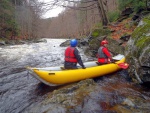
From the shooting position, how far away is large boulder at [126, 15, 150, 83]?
5266 millimetres

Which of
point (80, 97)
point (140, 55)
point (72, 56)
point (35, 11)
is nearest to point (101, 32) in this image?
point (35, 11)

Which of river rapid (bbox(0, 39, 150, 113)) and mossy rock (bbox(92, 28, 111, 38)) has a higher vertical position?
mossy rock (bbox(92, 28, 111, 38))

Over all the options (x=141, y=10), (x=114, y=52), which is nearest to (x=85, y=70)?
(x=114, y=52)

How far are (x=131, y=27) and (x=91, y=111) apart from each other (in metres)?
10.4

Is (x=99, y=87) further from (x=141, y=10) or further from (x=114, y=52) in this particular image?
(x=141, y=10)

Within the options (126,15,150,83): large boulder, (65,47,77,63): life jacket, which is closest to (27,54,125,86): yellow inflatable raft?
(65,47,77,63): life jacket

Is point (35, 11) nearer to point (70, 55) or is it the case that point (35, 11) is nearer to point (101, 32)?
point (70, 55)

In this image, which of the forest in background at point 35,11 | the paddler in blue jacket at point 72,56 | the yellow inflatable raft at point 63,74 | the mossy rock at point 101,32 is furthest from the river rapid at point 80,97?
the mossy rock at point 101,32

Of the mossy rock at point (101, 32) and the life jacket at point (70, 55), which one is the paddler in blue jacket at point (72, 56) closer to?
the life jacket at point (70, 55)

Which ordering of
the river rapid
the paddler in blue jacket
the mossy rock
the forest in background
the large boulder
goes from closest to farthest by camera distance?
the river rapid < the large boulder < the paddler in blue jacket < the forest in background < the mossy rock

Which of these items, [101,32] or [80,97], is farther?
[101,32]

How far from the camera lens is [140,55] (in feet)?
18.4

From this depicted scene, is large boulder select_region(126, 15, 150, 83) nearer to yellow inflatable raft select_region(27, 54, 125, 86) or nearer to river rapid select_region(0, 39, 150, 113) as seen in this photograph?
river rapid select_region(0, 39, 150, 113)

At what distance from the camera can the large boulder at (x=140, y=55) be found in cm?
527
